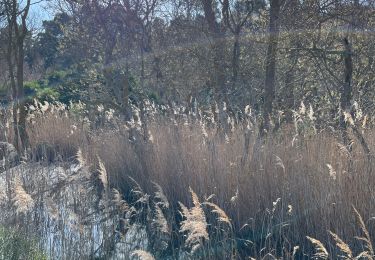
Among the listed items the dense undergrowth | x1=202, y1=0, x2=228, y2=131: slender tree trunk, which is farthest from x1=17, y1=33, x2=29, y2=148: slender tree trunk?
x1=202, y1=0, x2=228, y2=131: slender tree trunk

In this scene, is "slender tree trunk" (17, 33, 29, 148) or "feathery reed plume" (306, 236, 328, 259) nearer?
"feathery reed plume" (306, 236, 328, 259)

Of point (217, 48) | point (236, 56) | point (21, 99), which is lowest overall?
point (21, 99)

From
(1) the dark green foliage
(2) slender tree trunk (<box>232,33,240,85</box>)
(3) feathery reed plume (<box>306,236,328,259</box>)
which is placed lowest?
(1) the dark green foliage

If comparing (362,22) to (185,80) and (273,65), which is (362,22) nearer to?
(273,65)

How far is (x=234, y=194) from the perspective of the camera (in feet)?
16.1

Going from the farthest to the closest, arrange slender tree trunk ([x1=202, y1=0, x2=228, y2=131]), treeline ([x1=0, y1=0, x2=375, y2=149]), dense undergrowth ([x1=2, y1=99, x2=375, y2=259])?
slender tree trunk ([x1=202, y1=0, x2=228, y2=131]) < treeline ([x1=0, y1=0, x2=375, y2=149]) < dense undergrowth ([x1=2, y1=99, x2=375, y2=259])

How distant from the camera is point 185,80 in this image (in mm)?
8281

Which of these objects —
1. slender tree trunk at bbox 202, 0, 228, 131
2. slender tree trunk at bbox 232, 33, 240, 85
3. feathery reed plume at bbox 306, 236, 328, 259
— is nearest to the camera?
feathery reed plume at bbox 306, 236, 328, 259

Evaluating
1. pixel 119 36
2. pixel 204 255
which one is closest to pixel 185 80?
pixel 119 36

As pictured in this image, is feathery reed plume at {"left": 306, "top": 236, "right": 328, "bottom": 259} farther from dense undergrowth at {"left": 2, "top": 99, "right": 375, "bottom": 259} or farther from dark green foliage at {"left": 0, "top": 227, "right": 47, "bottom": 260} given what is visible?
dark green foliage at {"left": 0, "top": 227, "right": 47, "bottom": 260}

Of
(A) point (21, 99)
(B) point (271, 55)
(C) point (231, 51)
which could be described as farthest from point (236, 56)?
(A) point (21, 99)

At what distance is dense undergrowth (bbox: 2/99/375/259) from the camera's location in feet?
13.2

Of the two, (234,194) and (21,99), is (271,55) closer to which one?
(234,194)

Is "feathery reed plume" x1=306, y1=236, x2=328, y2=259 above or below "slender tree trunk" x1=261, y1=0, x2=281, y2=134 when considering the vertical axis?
below
